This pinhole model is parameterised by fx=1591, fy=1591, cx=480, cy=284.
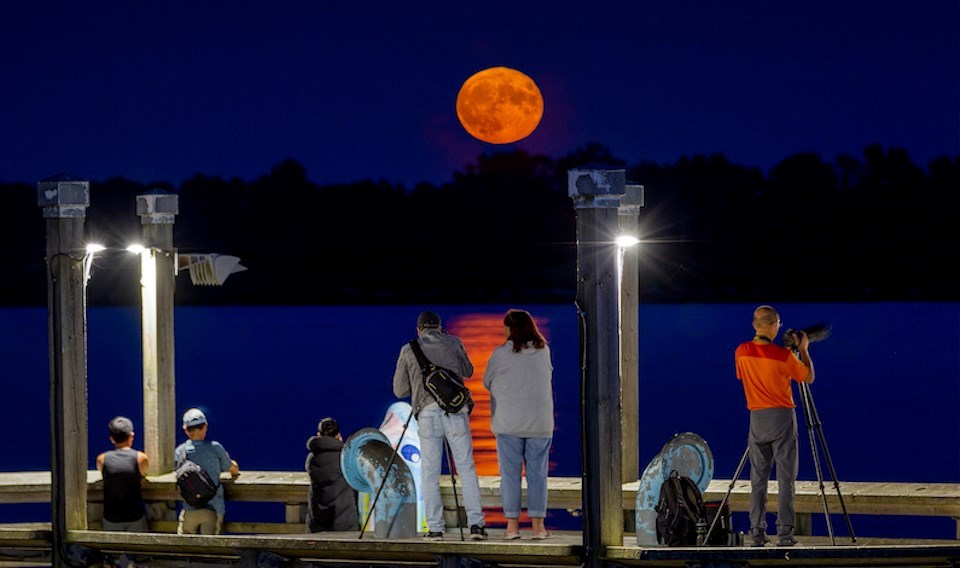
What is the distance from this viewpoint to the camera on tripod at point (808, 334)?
34.1 ft

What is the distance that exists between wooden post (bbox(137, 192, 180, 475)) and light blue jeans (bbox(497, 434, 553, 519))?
3.73 meters

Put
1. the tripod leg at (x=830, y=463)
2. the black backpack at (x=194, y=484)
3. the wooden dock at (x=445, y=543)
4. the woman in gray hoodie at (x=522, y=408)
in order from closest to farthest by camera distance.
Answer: the wooden dock at (x=445, y=543) < the tripod leg at (x=830, y=463) < the woman in gray hoodie at (x=522, y=408) < the black backpack at (x=194, y=484)

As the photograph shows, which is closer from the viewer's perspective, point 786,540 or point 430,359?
point 786,540

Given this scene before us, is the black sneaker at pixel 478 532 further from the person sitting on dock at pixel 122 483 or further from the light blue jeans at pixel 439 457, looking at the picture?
the person sitting on dock at pixel 122 483

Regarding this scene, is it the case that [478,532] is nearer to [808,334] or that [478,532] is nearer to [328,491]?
[328,491]

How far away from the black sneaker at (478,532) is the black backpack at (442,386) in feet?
2.65

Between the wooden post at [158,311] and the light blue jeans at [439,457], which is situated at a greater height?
the wooden post at [158,311]

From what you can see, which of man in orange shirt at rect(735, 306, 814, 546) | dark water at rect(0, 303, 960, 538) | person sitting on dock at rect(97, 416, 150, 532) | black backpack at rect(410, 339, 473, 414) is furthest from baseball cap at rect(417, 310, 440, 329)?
dark water at rect(0, 303, 960, 538)

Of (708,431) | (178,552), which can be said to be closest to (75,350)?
(178,552)

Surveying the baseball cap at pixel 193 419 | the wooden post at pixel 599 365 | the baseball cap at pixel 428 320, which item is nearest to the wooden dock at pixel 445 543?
the wooden post at pixel 599 365

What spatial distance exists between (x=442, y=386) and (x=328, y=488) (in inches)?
58.0

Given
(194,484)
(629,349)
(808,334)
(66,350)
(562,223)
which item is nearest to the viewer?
(808,334)

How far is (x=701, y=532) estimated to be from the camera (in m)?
10.1

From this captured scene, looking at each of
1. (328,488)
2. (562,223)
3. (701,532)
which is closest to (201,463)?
(328,488)
